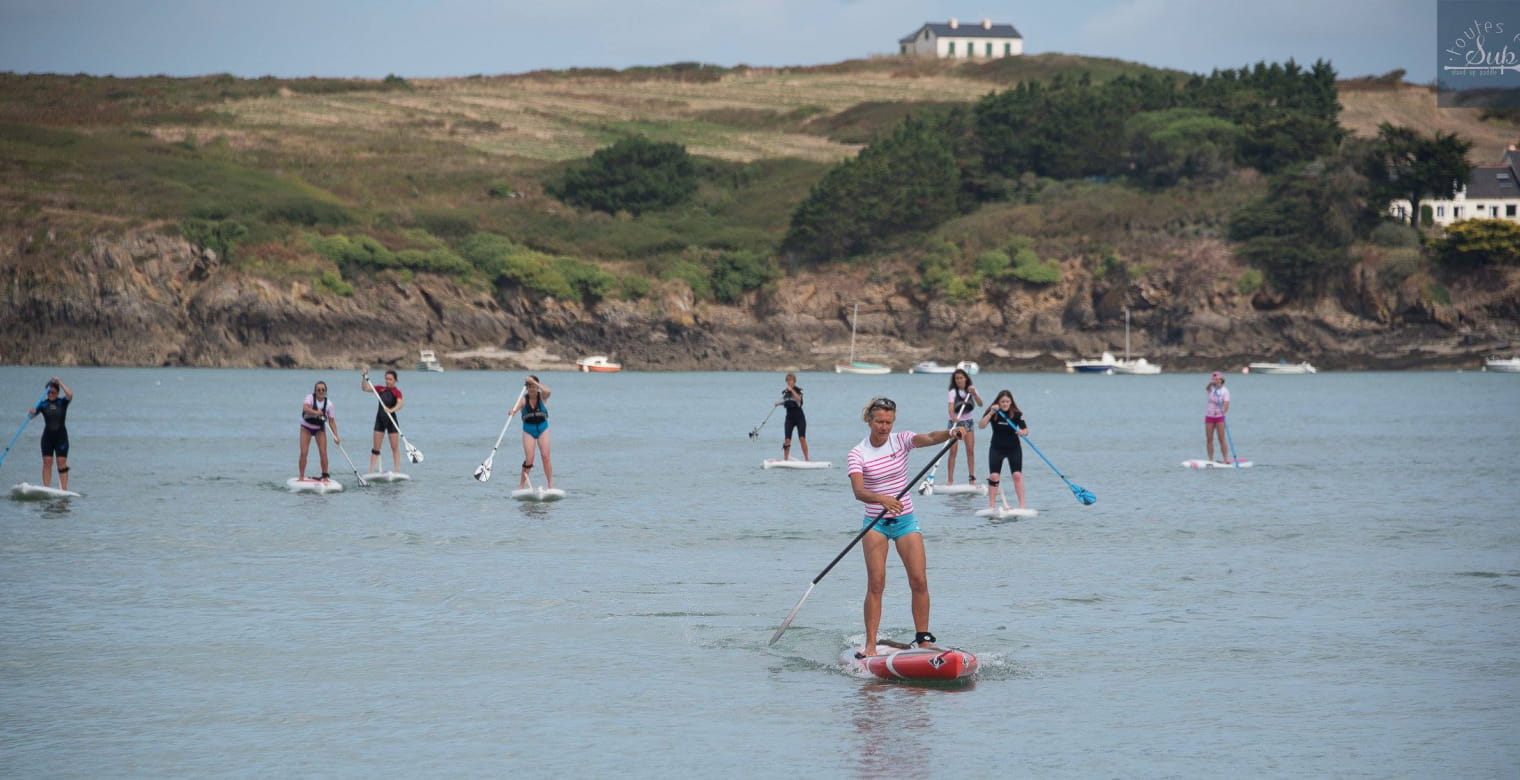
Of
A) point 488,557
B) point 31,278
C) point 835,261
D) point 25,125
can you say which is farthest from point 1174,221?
point 488,557

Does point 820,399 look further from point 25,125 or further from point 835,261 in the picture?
point 25,125

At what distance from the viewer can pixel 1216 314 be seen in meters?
106

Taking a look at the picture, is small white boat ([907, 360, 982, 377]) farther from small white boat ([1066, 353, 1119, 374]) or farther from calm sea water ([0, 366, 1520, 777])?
calm sea water ([0, 366, 1520, 777])

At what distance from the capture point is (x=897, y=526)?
1230cm

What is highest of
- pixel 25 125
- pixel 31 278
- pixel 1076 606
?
pixel 25 125

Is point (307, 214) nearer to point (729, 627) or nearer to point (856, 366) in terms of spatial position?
point (856, 366)

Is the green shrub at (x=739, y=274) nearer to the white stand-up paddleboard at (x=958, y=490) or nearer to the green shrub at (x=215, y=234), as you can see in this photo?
the green shrub at (x=215, y=234)

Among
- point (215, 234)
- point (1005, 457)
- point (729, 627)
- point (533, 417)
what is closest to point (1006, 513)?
point (1005, 457)

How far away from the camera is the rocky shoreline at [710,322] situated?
101 m

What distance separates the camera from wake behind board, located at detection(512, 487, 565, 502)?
2553cm

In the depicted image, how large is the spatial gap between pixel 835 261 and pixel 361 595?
9614cm

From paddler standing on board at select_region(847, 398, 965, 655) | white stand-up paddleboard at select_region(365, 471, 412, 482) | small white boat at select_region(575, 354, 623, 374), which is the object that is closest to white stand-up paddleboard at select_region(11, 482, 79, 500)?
white stand-up paddleboard at select_region(365, 471, 412, 482)

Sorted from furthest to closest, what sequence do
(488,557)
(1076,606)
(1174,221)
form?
(1174,221), (488,557), (1076,606)

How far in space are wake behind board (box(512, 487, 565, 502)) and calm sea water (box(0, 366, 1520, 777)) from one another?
1.38ft
